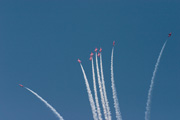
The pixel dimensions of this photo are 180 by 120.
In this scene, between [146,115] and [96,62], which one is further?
[96,62]

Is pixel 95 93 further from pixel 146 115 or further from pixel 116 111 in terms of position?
pixel 146 115

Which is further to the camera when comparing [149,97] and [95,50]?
[95,50]

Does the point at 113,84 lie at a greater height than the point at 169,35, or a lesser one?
lesser

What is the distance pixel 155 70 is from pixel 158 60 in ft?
6.46

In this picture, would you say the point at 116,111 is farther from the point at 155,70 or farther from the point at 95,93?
the point at 155,70

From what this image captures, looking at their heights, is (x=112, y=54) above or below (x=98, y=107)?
above

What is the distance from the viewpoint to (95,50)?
206 ft

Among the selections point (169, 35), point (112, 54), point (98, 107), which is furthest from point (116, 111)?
point (169, 35)

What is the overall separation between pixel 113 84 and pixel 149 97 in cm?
723

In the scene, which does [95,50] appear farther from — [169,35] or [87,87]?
[169,35]

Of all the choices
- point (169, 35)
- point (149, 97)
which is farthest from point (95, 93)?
point (169, 35)

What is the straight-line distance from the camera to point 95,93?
195 ft

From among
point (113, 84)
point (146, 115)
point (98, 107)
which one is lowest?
point (146, 115)

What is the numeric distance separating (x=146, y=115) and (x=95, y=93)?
10.4 meters
